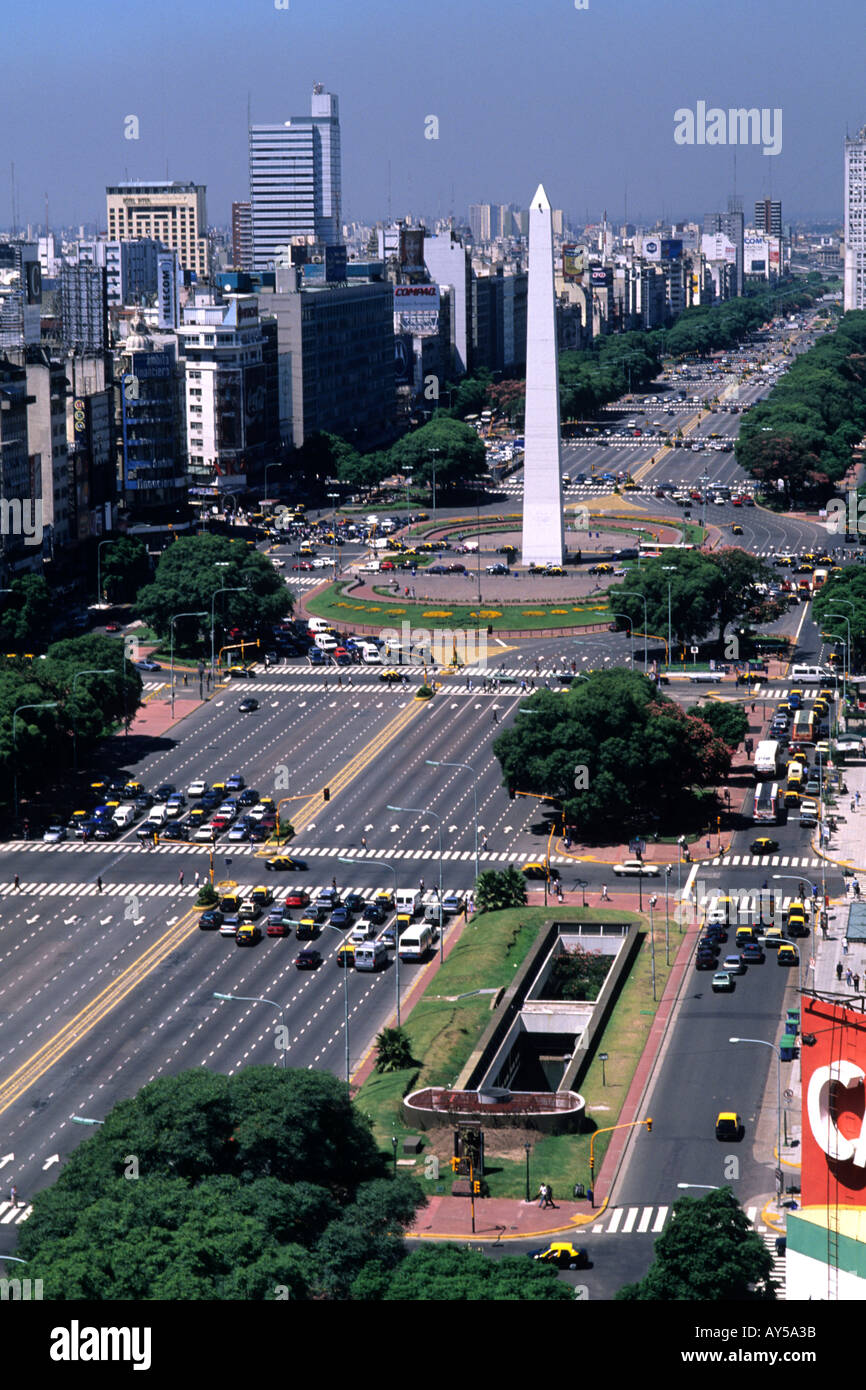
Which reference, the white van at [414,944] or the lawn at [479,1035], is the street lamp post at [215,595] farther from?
the white van at [414,944]

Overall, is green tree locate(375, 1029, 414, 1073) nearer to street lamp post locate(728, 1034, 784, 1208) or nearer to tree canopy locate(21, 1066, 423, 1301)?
tree canopy locate(21, 1066, 423, 1301)

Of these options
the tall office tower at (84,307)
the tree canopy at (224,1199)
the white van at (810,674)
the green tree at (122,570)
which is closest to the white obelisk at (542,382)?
the green tree at (122,570)

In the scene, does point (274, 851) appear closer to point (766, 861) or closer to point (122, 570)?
point (766, 861)

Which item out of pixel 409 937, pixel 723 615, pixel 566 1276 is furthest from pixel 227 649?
pixel 566 1276

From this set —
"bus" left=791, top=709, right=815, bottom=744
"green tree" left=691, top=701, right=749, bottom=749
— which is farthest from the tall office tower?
"green tree" left=691, top=701, right=749, bottom=749

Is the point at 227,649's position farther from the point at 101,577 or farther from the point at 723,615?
the point at 723,615

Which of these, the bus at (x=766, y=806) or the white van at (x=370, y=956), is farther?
the bus at (x=766, y=806)
